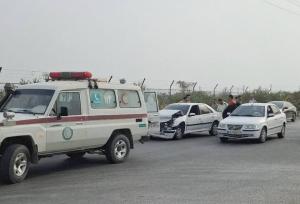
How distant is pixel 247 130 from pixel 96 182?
30.5 ft

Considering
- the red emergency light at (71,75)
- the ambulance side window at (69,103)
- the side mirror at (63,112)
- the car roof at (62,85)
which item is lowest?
the side mirror at (63,112)

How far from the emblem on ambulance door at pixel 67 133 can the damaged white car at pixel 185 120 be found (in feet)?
27.4

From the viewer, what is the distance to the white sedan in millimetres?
18312

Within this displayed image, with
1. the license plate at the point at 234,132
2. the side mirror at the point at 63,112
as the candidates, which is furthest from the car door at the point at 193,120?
the side mirror at the point at 63,112

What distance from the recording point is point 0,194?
892 cm

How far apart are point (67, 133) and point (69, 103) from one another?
0.74 m

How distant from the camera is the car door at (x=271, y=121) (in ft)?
63.3

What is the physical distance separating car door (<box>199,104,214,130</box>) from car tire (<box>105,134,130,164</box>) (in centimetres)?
816

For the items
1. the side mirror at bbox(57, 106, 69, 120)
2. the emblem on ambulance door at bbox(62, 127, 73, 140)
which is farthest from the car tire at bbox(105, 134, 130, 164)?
the side mirror at bbox(57, 106, 69, 120)

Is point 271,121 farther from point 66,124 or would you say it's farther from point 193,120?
point 66,124

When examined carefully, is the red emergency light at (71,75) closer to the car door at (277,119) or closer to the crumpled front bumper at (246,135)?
the crumpled front bumper at (246,135)

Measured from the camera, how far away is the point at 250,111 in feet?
64.7

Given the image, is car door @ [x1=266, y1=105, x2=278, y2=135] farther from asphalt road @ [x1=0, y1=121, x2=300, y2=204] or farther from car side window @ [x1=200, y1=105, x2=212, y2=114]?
asphalt road @ [x1=0, y1=121, x2=300, y2=204]

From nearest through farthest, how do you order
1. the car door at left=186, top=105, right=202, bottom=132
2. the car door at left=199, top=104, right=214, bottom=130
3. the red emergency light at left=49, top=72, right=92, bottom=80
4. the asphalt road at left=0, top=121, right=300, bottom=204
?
1. the asphalt road at left=0, top=121, right=300, bottom=204
2. the red emergency light at left=49, top=72, right=92, bottom=80
3. the car door at left=186, top=105, right=202, bottom=132
4. the car door at left=199, top=104, right=214, bottom=130
